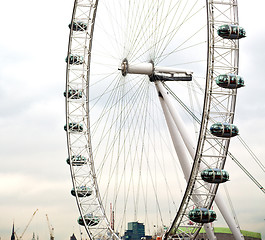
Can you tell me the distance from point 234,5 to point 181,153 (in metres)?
11.5

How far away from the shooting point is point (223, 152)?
3666 centimetres

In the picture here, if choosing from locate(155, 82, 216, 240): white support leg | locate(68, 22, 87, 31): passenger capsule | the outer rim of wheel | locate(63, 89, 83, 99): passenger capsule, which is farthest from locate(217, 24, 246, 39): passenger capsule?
locate(63, 89, 83, 99): passenger capsule

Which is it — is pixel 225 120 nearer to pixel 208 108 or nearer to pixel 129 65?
pixel 208 108

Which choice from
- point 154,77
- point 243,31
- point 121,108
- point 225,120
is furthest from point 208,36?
point 121,108

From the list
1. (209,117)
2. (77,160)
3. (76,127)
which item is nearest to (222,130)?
(209,117)

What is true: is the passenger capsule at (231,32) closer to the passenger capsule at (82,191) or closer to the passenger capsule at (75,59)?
the passenger capsule at (75,59)

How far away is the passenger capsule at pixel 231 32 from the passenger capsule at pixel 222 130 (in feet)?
19.1

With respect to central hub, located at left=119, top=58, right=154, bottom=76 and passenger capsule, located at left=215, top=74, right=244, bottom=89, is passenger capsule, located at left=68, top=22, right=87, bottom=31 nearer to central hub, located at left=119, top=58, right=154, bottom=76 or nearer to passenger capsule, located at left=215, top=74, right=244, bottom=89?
central hub, located at left=119, top=58, right=154, bottom=76

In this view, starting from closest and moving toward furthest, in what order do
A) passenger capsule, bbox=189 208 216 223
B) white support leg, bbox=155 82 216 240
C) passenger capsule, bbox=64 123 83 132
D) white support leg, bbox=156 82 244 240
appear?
passenger capsule, bbox=189 208 216 223 < white support leg, bbox=156 82 244 240 < white support leg, bbox=155 82 216 240 < passenger capsule, bbox=64 123 83 132

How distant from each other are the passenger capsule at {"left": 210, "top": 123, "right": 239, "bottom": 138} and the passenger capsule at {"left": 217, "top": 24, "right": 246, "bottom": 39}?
5812 millimetres

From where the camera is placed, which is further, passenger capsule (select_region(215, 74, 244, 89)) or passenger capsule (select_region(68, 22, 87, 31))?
passenger capsule (select_region(68, 22, 87, 31))

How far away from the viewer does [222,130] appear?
34188mm

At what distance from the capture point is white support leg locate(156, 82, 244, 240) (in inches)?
1513

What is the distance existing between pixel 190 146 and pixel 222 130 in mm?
5948
